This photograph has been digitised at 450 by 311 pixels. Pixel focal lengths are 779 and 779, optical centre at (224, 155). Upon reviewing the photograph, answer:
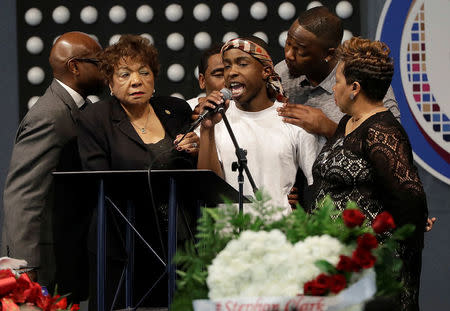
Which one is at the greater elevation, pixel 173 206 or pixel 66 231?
pixel 173 206

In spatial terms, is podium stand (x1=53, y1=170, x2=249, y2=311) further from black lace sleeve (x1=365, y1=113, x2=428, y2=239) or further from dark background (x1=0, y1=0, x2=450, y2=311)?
dark background (x1=0, y1=0, x2=450, y2=311)

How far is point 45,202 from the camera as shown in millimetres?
3664

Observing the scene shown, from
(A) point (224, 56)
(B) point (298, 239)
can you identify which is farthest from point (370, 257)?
(A) point (224, 56)

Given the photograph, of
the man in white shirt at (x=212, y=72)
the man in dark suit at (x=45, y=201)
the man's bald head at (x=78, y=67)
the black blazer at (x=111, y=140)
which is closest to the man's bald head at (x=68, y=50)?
the man's bald head at (x=78, y=67)

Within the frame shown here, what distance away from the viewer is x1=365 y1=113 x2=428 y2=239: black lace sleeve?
276 centimetres

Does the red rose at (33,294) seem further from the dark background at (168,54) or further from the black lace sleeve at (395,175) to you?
the dark background at (168,54)

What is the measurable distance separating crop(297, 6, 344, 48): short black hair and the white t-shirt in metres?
0.58

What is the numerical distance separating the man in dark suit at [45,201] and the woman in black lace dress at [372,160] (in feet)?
4.26

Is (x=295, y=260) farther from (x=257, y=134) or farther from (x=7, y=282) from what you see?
(x=257, y=134)

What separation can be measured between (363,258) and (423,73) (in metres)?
3.39

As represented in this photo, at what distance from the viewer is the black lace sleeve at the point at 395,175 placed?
2.76m

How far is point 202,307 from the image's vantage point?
1455mm

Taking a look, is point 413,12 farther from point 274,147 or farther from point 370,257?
point 370,257

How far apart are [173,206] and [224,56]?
2.84ft
